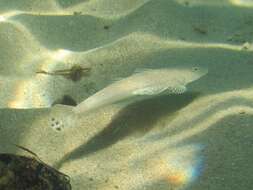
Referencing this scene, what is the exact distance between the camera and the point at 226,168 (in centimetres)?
309

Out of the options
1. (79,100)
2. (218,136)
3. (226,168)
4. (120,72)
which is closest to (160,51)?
(120,72)

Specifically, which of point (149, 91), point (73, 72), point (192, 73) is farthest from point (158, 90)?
point (73, 72)

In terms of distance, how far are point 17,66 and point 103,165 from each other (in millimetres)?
1622

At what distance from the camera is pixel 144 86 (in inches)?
142

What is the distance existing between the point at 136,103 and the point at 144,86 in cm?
30

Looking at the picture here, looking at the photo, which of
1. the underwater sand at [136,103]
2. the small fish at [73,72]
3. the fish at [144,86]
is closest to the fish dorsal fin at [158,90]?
the fish at [144,86]

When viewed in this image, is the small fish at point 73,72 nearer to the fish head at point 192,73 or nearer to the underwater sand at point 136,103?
the underwater sand at point 136,103

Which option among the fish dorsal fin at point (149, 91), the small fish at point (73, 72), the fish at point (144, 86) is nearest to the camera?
the fish at point (144, 86)

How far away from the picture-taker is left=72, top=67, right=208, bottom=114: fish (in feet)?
11.5

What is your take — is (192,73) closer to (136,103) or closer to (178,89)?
(178,89)

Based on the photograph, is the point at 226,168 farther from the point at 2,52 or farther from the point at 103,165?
the point at 2,52

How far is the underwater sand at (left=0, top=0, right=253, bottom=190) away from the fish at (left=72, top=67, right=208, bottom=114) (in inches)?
5.8

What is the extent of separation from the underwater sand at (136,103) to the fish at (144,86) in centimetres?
15

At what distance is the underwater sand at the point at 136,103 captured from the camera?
3197 mm
